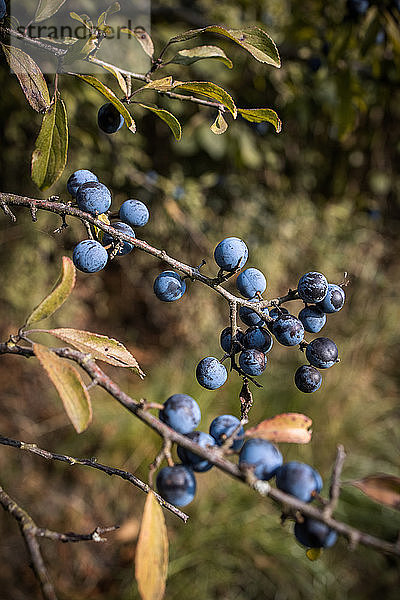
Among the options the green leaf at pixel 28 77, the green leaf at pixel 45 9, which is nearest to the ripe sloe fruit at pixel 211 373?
the green leaf at pixel 28 77

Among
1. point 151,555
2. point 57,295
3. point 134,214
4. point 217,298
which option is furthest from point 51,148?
point 217,298

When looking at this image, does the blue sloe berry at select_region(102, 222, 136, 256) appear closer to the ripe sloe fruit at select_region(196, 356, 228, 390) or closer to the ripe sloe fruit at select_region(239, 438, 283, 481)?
the ripe sloe fruit at select_region(196, 356, 228, 390)

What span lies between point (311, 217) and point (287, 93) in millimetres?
916

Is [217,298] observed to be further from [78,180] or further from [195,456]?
[195,456]

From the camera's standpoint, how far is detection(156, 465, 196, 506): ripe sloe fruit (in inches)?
22.6

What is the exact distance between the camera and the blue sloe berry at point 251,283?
0.77m

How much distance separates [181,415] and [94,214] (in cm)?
37

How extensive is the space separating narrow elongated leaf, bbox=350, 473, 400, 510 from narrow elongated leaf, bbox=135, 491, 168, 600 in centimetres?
25

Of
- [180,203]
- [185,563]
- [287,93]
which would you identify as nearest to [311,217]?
[287,93]

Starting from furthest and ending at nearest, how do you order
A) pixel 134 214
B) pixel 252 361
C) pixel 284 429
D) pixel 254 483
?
pixel 134 214, pixel 252 361, pixel 284 429, pixel 254 483

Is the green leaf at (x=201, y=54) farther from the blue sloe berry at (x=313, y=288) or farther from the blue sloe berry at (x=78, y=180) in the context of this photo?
the blue sloe berry at (x=313, y=288)

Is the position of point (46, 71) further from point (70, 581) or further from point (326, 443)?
point (326, 443)

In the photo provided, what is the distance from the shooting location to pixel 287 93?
2432mm

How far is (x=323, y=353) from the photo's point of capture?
728mm
